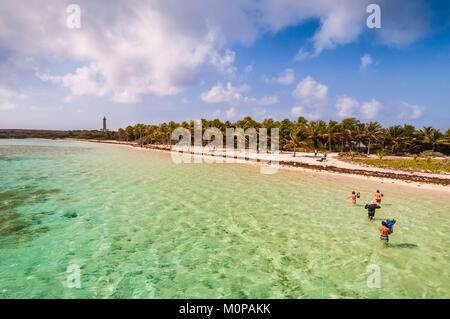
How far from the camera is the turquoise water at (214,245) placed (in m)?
10.9

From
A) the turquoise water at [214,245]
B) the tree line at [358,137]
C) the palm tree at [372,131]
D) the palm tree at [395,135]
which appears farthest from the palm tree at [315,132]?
the turquoise water at [214,245]

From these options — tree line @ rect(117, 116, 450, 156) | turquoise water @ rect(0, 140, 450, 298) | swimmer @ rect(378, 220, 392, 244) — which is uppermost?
tree line @ rect(117, 116, 450, 156)

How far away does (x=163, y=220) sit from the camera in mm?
18828

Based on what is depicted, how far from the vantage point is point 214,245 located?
48.6 feet

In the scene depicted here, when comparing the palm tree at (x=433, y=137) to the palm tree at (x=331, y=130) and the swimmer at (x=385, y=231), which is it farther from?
the swimmer at (x=385, y=231)

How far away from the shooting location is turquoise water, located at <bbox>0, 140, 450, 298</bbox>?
1092cm

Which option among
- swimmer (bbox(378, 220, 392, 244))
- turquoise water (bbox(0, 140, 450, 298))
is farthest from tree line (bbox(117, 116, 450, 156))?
swimmer (bbox(378, 220, 392, 244))

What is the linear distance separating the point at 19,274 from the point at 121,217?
7959 millimetres

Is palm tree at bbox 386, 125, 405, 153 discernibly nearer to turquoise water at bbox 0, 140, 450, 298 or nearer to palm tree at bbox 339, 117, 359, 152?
palm tree at bbox 339, 117, 359, 152

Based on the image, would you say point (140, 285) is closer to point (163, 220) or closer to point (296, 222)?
point (163, 220)

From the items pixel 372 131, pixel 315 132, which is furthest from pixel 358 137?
pixel 315 132

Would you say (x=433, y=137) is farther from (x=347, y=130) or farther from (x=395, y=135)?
(x=347, y=130)

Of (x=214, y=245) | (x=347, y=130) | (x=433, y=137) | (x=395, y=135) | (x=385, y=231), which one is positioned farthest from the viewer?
(x=347, y=130)
